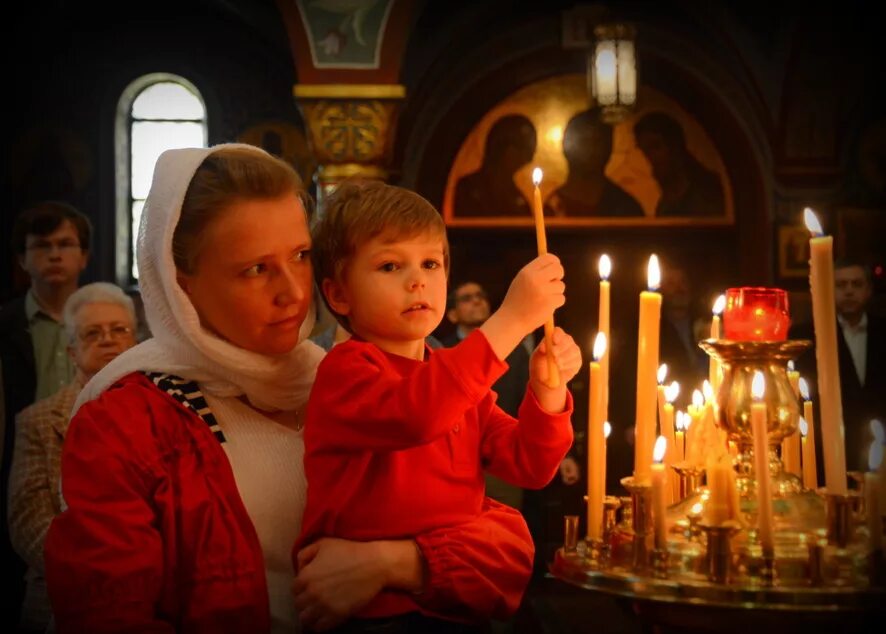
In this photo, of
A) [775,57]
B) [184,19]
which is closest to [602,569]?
[775,57]

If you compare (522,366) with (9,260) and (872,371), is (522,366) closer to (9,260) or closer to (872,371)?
(872,371)

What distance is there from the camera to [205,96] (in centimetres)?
1134

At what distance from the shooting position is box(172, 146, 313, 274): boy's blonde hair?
1.98 meters

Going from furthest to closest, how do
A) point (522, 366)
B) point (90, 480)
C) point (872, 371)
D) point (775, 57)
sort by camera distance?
point (775, 57) → point (522, 366) → point (872, 371) → point (90, 480)

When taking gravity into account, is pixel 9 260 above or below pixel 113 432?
above

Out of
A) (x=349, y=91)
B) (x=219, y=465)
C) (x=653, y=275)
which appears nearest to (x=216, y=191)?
(x=219, y=465)

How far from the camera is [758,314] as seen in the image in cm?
160

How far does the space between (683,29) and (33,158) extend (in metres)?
5.95

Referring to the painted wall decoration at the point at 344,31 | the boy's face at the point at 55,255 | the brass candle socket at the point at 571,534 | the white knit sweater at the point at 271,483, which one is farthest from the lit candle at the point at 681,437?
the painted wall decoration at the point at 344,31

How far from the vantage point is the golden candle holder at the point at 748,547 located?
1377mm

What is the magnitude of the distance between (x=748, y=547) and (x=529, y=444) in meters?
0.53

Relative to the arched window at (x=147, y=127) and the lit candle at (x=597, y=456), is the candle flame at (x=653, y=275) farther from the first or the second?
the arched window at (x=147, y=127)

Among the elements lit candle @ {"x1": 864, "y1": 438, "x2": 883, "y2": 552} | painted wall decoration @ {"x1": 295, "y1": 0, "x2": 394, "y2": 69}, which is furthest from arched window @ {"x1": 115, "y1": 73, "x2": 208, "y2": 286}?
lit candle @ {"x1": 864, "y1": 438, "x2": 883, "y2": 552}

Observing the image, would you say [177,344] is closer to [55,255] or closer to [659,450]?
[659,450]
